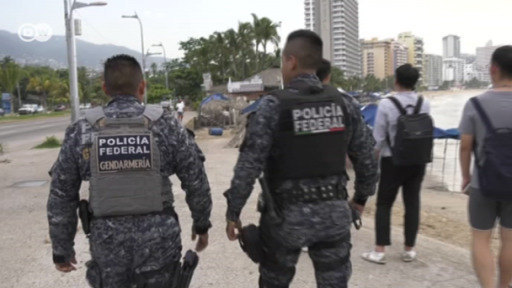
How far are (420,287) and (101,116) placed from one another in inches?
116

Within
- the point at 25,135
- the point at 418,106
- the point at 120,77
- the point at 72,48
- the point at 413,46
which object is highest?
the point at 413,46

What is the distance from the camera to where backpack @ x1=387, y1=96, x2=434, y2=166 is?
404 cm

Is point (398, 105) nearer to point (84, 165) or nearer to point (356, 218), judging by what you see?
point (356, 218)

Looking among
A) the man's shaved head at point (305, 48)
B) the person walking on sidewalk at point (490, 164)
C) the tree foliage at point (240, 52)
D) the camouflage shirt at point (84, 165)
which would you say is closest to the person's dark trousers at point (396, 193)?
the person walking on sidewalk at point (490, 164)

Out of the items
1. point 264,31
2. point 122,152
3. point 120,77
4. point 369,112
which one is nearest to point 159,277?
point 122,152

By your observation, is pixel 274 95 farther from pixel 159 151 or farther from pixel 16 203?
pixel 16 203

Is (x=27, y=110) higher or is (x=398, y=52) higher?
(x=398, y=52)

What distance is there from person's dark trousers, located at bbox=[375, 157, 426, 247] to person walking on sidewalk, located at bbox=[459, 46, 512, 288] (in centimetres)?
82

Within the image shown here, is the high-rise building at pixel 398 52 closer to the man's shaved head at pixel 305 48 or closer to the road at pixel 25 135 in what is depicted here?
the road at pixel 25 135

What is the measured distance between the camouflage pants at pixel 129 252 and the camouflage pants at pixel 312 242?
63cm

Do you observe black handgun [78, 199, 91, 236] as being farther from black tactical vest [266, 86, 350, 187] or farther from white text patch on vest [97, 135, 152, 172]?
black tactical vest [266, 86, 350, 187]

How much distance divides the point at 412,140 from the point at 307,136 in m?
1.79

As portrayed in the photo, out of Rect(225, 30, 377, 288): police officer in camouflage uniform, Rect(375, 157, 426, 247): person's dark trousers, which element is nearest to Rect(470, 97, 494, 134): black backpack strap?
Rect(225, 30, 377, 288): police officer in camouflage uniform

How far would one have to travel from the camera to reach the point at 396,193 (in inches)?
171
